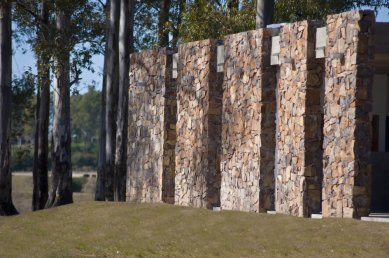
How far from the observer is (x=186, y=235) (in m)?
26.3

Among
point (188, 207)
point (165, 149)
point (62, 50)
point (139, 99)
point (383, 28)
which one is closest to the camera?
point (383, 28)

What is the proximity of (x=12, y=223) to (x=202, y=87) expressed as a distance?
743cm

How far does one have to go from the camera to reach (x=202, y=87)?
106ft

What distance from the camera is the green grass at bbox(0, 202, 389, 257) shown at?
22.3 meters

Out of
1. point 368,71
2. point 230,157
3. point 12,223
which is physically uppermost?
point 368,71

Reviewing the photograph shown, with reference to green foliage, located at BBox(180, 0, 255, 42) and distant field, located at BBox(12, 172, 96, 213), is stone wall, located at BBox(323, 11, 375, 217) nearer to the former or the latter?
green foliage, located at BBox(180, 0, 255, 42)

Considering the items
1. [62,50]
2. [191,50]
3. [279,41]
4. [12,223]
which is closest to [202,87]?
[191,50]

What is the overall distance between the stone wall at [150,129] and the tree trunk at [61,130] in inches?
291

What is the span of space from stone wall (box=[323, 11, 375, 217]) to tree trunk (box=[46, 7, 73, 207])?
20319mm

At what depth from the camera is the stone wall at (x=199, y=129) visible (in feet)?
104

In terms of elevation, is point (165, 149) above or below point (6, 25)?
below

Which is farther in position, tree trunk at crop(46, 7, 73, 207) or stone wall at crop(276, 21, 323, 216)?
tree trunk at crop(46, 7, 73, 207)

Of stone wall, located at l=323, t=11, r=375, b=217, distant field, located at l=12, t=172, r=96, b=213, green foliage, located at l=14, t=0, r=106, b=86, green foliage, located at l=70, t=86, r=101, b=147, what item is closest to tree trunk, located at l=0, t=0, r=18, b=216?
green foliage, located at l=14, t=0, r=106, b=86

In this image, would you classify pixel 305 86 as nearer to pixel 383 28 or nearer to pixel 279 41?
pixel 279 41
